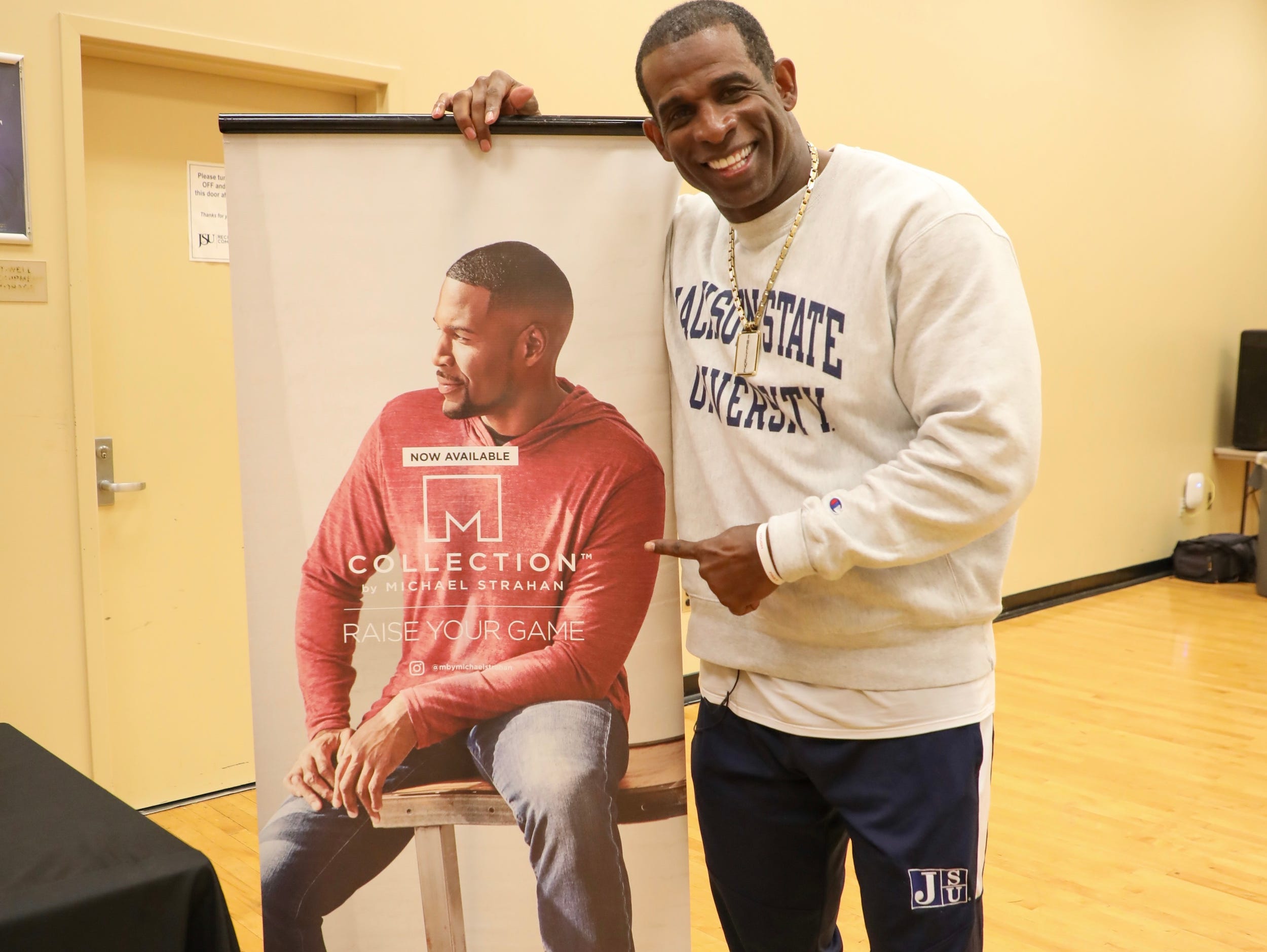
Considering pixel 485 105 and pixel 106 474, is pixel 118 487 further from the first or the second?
pixel 485 105

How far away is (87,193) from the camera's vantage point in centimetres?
286

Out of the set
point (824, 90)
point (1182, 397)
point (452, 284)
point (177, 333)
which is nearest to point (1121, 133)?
point (1182, 397)

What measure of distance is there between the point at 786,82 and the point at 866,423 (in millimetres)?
454

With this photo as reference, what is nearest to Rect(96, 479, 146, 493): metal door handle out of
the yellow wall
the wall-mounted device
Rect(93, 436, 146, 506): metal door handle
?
Rect(93, 436, 146, 506): metal door handle

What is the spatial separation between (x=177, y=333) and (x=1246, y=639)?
4607 millimetres

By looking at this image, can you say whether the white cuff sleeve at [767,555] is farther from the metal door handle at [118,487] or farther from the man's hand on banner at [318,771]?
the metal door handle at [118,487]

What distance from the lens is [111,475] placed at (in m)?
2.96

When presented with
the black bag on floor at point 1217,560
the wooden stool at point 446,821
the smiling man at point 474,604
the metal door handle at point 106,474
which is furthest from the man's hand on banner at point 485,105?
the black bag on floor at point 1217,560

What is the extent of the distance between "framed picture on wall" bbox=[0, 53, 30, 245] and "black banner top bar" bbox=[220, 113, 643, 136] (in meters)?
1.56

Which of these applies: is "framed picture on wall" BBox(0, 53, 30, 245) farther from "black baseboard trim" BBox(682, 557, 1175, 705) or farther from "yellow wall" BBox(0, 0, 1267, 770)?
"black baseboard trim" BBox(682, 557, 1175, 705)

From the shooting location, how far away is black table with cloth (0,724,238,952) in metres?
1.10

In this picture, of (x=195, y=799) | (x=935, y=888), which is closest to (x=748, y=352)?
(x=935, y=888)

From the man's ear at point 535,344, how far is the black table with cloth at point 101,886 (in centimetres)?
74

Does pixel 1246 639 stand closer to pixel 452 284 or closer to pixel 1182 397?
pixel 1182 397
